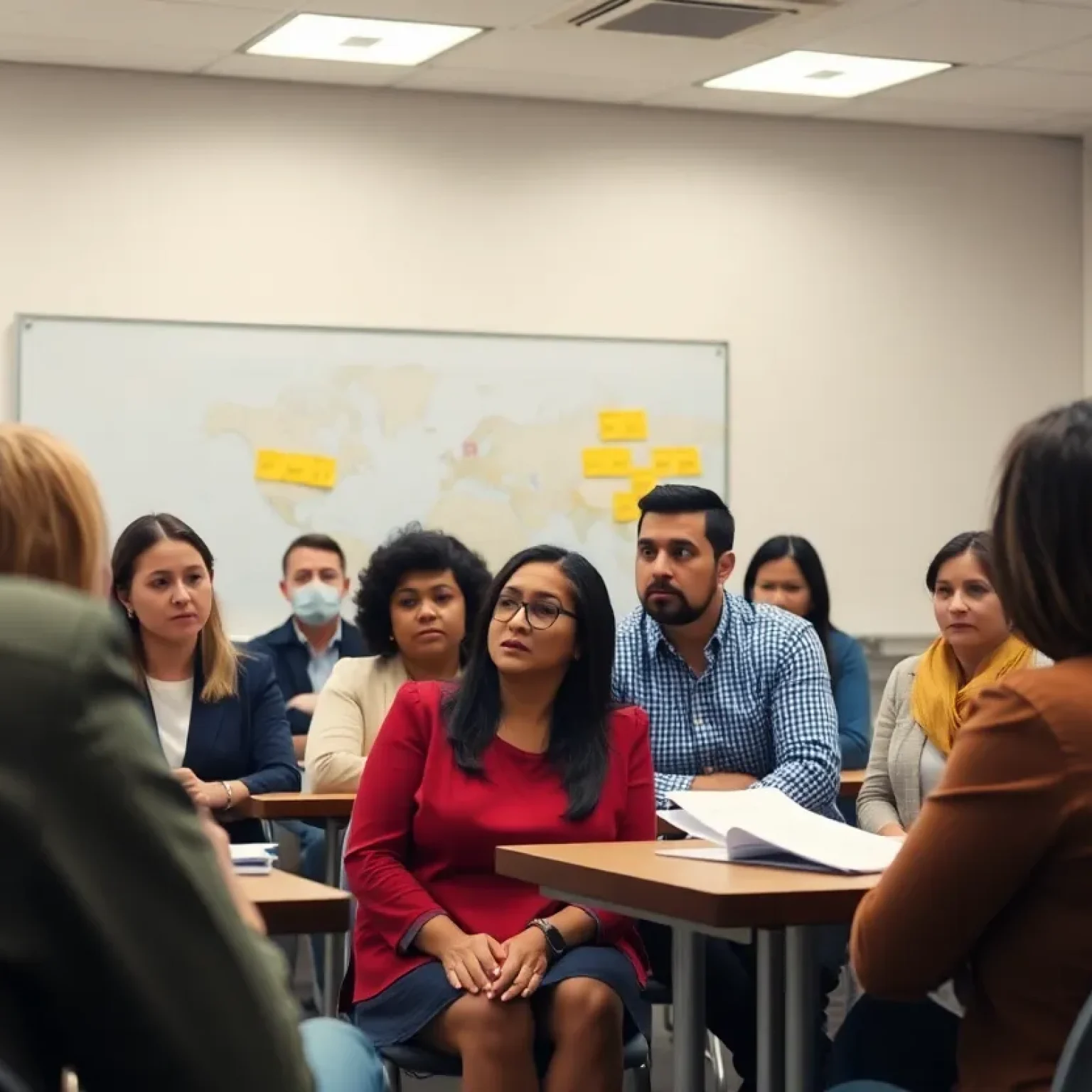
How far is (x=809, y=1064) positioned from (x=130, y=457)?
3.95 meters

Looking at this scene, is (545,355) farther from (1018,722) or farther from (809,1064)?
(1018,722)

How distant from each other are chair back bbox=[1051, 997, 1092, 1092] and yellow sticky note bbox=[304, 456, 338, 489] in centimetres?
488

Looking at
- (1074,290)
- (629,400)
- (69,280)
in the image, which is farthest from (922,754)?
(1074,290)

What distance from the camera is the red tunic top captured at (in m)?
3.13

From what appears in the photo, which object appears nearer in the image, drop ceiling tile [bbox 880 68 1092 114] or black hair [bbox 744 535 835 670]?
black hair [bbox 744 535 835 670]

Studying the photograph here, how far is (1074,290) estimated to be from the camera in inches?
292

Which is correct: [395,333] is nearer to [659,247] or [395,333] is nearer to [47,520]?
[659,247]

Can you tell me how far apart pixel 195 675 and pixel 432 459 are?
240 centimetres

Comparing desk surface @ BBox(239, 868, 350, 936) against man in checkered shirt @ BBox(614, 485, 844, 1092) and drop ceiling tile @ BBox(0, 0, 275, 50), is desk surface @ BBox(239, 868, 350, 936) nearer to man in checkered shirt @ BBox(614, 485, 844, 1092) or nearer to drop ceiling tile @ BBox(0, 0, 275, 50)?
man in checkered shirt @ BBox(614, 485, 844, 1092)

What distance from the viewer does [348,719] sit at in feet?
13.9

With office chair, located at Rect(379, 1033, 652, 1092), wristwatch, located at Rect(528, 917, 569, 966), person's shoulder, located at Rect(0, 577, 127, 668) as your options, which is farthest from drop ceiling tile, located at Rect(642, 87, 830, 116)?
person's shoulder, located at Rect(0, 577, 127, 668)

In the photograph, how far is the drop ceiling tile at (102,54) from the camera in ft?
18.7

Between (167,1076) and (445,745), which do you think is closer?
(167,1076)

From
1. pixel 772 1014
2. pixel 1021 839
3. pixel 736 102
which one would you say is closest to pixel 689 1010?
pixel 772 1014
